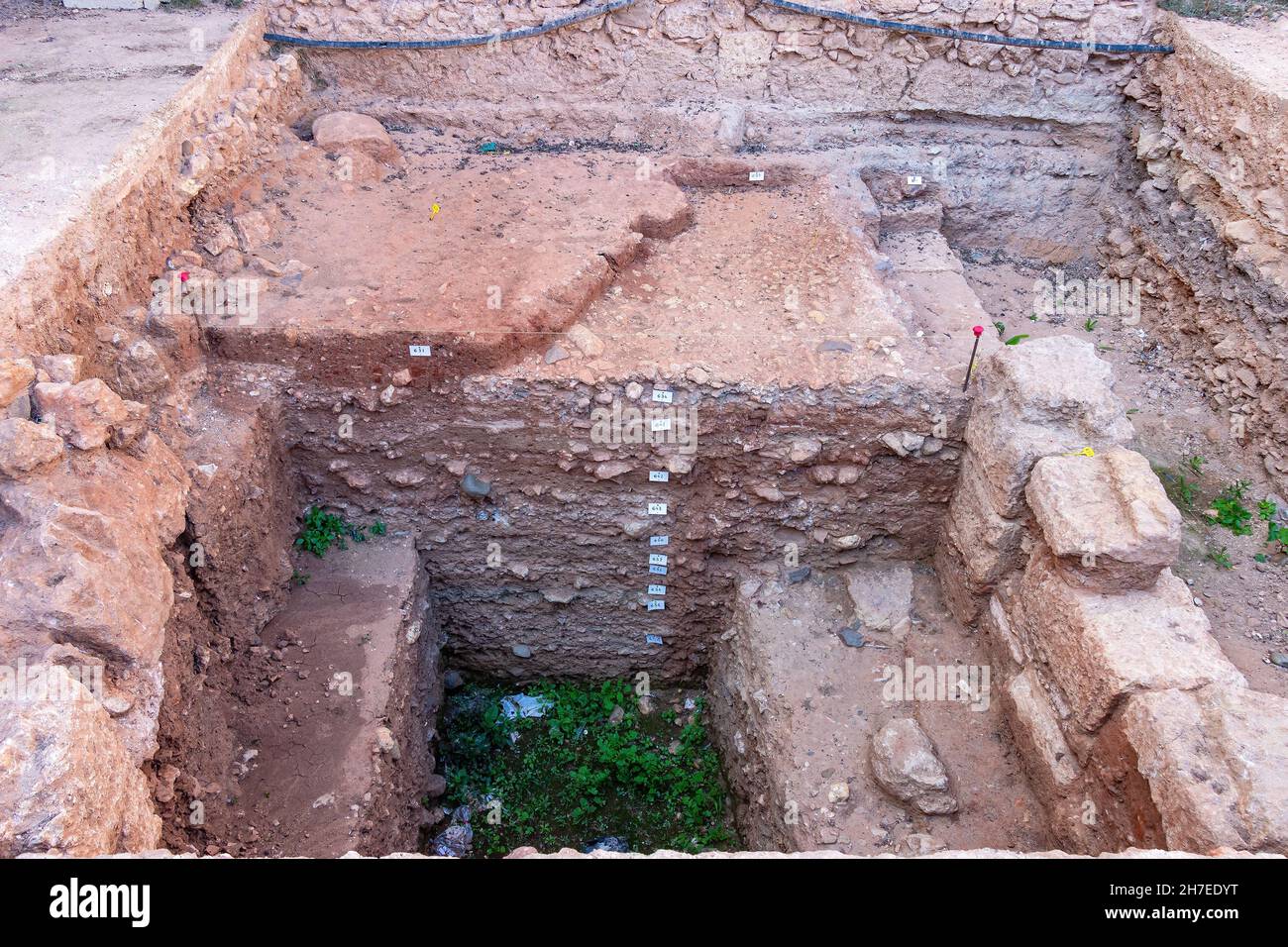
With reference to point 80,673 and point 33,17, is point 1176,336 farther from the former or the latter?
point 33,17

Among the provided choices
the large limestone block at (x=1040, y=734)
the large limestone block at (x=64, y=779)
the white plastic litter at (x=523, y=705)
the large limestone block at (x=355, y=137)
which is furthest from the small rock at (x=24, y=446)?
the large limestone block at (x=1040, y=734)

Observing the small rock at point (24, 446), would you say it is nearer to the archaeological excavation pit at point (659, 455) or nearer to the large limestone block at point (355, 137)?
the archaeological excavation pit at point (659, 455)

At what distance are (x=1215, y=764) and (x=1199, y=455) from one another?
120 inches

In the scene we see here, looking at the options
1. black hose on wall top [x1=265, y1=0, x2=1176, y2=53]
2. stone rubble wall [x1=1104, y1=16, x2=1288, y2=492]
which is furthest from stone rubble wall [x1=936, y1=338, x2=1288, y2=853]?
black hose on wall top [x1=265, y1=0, x2=1176, y2=53]

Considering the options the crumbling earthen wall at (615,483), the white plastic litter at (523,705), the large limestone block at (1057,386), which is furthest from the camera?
the white plastic litter at (523,705)

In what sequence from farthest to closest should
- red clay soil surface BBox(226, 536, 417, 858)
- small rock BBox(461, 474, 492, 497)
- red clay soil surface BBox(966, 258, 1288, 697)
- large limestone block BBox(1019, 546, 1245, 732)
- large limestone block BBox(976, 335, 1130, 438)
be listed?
1. small rock BBox(461, 474, 492, 497)
2. red clay soil surface BBox(966, 258, 1288, 697)
3. large limestone block BBox(976, 335, 1130, 438)
4. red clay soil surface BBox(226, 536, 417, 858)
5. large limestone block BBox(1019, 546, 1245, 732)

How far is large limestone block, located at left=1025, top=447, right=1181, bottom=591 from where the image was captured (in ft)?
11.9

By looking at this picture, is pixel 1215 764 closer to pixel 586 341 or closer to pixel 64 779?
pixel 586 341

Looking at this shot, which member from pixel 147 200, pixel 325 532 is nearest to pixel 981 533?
pixel 325 532

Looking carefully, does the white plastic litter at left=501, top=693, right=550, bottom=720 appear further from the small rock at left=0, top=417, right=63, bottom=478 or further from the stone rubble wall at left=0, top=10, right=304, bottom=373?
the small rock at left=0, top=417, right=63, bottom=478

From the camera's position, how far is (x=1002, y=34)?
6414 mm

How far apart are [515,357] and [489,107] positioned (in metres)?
2.98

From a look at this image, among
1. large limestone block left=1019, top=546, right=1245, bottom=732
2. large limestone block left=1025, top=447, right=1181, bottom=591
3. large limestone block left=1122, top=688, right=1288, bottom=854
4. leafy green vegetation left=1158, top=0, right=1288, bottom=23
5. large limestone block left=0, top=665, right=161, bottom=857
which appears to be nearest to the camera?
large limestone block left=0, top=665, right=161, bottom=857

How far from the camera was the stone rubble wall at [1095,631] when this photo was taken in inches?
120
